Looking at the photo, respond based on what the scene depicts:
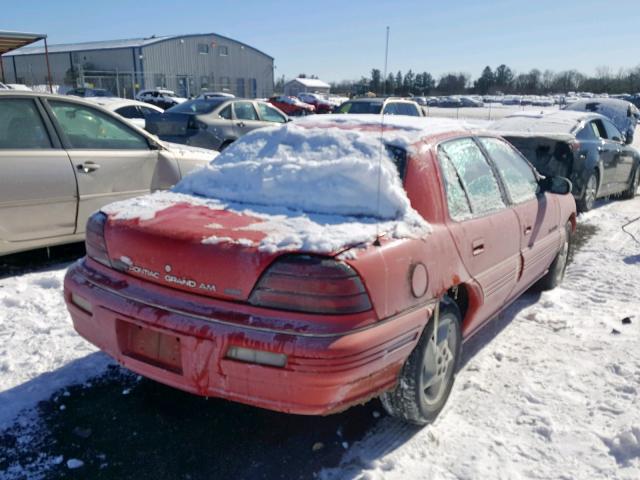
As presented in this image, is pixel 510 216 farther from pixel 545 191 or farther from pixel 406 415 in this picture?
pixel 406 415

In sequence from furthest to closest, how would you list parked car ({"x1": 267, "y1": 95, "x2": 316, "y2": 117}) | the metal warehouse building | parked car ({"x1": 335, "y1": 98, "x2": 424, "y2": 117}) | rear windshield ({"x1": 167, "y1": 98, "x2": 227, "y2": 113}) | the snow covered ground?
the metal warehouse building < parked car ({"x1": 267, "y1": 95, "x2": 316, "y2": 117}) < parked car ({"x1": 335, "y1": 98, "x2": 424, "y2": 117}) < rear windshield ({"x1": 167, "y1": 98, "x2": 227, "y2": 113}) < the snow covered ground

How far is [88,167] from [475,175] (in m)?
3.46

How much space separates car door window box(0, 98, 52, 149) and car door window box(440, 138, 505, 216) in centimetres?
350

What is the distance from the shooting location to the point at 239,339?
7.23 ft

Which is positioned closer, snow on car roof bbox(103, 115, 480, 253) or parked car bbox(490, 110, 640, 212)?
snow on car roof bbox(103, 115, 480, 253)

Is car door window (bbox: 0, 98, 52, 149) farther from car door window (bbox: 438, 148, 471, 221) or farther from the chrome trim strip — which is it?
car door window (bbox: 438, 148, 471, 221)

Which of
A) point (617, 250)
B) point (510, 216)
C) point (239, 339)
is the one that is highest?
point (510, 216)

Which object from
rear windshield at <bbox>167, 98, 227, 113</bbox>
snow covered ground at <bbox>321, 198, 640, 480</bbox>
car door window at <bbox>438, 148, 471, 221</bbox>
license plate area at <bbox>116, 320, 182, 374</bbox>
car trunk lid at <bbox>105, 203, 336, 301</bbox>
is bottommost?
snow covered ground at <bbox>321, 198, 640, 480</bbox>

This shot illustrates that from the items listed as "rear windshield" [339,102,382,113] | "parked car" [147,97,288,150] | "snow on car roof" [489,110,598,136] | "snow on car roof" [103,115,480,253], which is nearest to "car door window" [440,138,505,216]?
"snow on car roof" [103,115,480,253]

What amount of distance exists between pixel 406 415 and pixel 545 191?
225 cm

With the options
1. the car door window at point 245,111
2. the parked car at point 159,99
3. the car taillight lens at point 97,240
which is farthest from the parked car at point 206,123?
the parked car at point 159,99

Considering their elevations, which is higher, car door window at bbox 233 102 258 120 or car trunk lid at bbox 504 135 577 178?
car door window at bbox 233 102 258 120

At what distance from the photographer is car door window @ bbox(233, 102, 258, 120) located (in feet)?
36.6

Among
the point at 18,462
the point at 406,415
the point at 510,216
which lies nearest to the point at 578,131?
the point at 510,216
